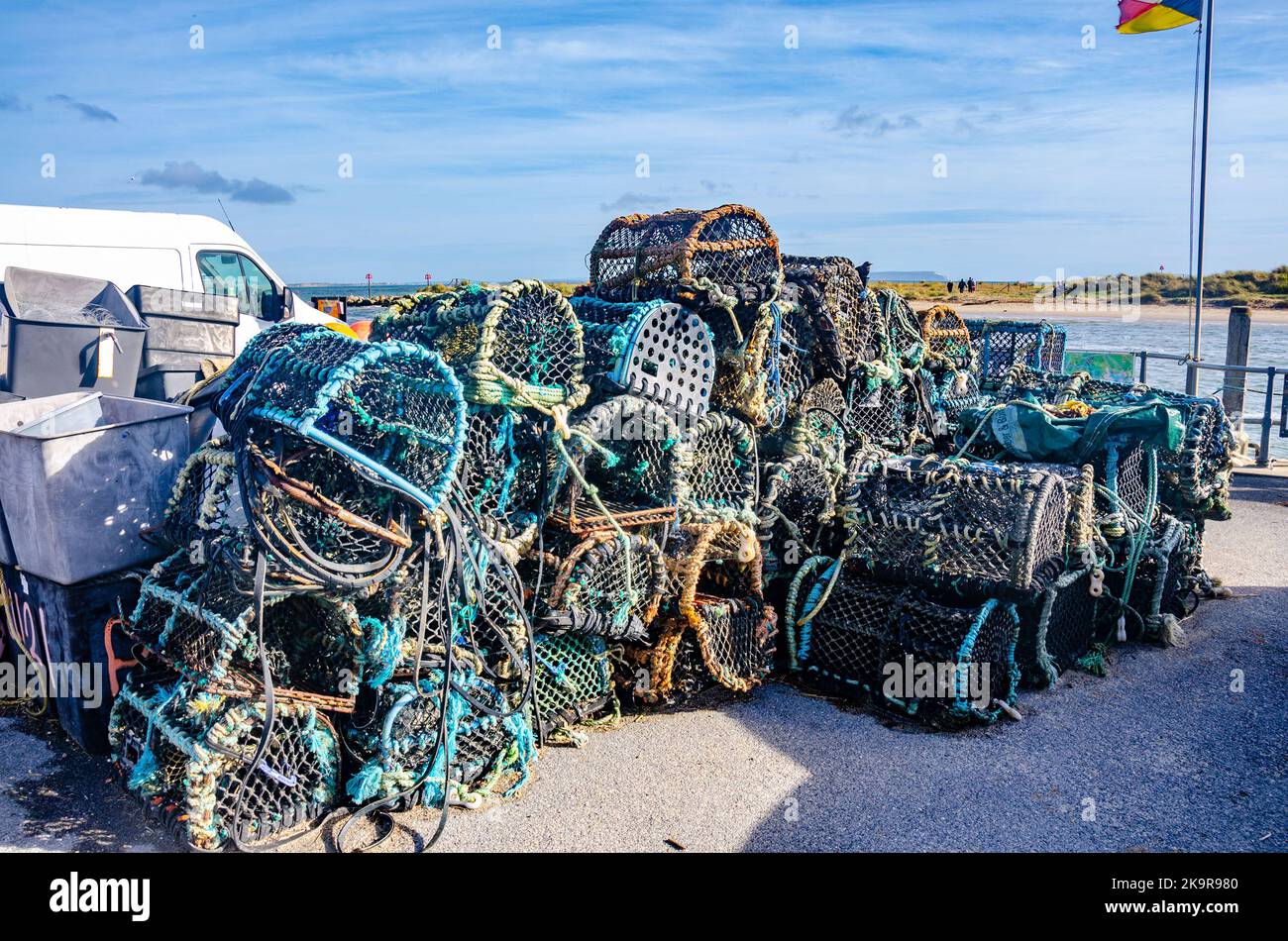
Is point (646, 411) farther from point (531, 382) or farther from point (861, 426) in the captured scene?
point (861, 426)

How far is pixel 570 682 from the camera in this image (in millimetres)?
3984

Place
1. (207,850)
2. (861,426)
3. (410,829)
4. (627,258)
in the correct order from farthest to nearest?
(861,426)
(627,258)
(410,829)
(207,850)

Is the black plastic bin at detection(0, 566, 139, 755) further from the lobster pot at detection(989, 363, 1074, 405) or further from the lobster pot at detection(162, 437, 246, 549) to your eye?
the lobster pot at detection(989, 363, 1074, 405)

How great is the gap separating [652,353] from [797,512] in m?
1.26

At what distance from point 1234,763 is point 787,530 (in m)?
2.04

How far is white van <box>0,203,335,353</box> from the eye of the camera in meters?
7.08

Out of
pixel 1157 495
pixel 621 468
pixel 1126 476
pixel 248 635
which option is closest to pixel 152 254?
pixel 621 468

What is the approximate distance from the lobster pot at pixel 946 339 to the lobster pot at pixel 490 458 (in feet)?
10.9

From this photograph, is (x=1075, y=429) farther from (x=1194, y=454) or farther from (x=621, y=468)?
(x=621, y=468)

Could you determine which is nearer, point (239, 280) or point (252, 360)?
point (252, 360)

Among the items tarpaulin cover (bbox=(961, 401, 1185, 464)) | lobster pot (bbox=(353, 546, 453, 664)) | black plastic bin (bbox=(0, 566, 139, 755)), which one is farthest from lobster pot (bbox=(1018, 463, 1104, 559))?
black plastic bin (bbox=(0, 566, 139, 755))
